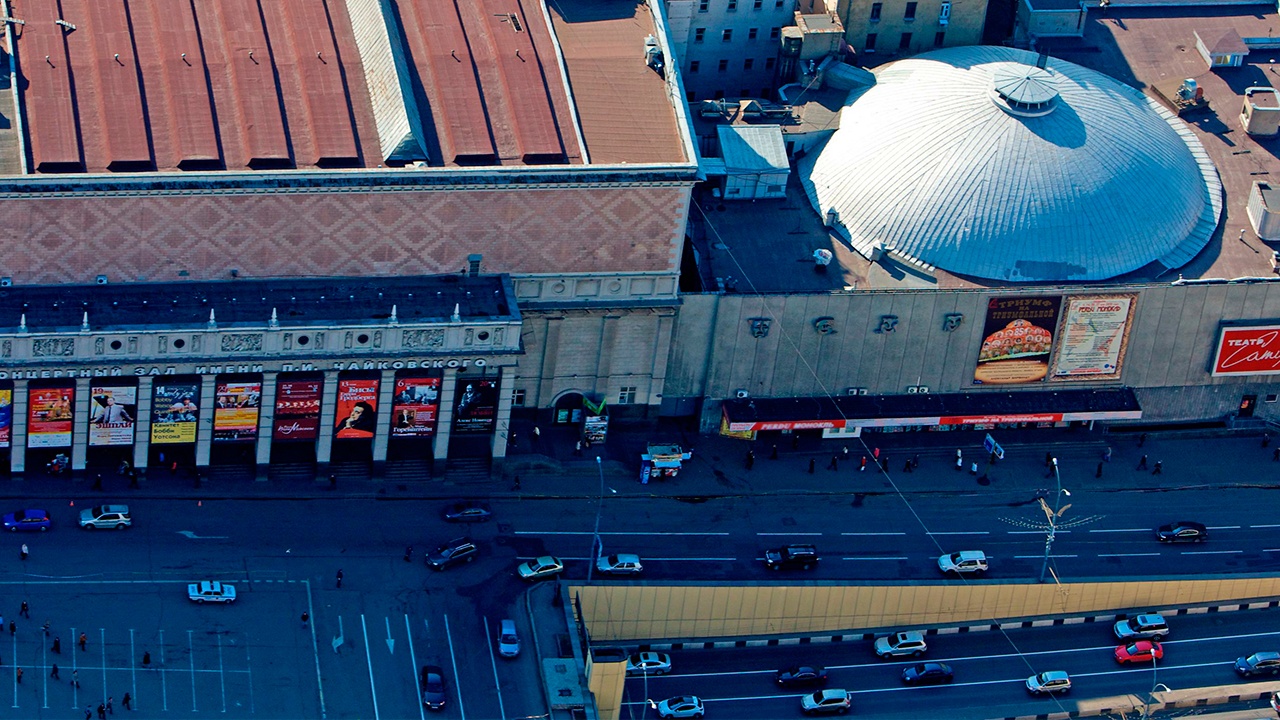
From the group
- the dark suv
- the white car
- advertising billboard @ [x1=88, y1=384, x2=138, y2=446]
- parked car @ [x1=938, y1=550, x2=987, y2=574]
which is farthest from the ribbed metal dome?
advertising billboard @ [x1=88, y1=384, x2=138, y2=446]

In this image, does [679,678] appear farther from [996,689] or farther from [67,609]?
[67,609]

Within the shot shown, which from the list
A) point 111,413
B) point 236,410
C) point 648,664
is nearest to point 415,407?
point 236,410

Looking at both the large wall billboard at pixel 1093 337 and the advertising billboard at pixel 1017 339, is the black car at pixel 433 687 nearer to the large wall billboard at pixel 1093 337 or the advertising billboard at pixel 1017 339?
the advertising billboard at pixel 1017 339

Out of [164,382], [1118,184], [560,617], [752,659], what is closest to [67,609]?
[164,382]

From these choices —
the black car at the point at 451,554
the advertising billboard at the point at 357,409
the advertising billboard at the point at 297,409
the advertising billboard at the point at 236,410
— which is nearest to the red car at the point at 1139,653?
the black car at the point at 451,554

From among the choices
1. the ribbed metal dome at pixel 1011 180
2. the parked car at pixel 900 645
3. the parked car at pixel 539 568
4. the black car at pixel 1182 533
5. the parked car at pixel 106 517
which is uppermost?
the ribbed metal dome at pixel 1011 180

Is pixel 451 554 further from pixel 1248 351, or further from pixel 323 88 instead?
pixel 1248 351
